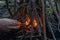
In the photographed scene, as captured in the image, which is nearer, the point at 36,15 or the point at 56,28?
the point at 36,15

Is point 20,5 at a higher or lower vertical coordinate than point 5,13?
higher

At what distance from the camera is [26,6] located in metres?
1.97

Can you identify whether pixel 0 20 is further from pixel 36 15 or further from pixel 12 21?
pixel 36 15

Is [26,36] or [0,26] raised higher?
[0,26]

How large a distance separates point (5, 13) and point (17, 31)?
67 cm

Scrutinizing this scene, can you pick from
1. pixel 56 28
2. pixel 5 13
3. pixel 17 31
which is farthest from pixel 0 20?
pixel 5 13

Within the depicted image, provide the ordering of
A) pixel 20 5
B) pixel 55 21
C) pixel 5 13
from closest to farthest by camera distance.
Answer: pixel 20 5, pixel 55 21, pixel 5 13

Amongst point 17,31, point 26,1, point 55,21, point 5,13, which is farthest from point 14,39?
point 5,13

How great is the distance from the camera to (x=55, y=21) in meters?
2.22

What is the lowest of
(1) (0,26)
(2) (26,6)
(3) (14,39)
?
(3) (14,39)

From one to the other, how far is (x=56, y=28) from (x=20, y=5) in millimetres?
423

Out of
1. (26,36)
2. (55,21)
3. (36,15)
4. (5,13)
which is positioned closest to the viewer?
(36,15)

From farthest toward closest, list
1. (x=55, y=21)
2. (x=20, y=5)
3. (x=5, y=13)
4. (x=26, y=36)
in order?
1. (x=5, y=13)
2. (x=55, y=21)
3. (x=20, y=5)
4. (x=26, y=36)

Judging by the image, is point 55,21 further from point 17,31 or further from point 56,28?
point 17,31
